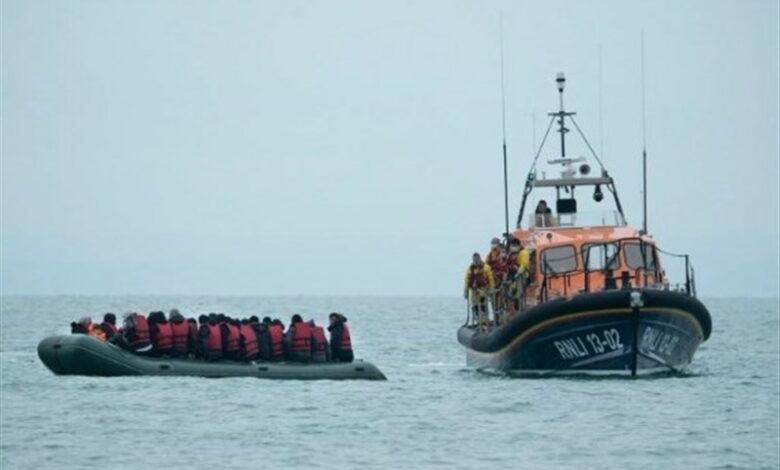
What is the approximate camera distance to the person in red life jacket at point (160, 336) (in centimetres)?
3709

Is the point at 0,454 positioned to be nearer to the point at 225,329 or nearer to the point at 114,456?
the point at 114,456

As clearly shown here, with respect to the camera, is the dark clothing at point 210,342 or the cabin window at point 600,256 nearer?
the dark clothing at point 210,342

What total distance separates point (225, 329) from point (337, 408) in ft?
15.1

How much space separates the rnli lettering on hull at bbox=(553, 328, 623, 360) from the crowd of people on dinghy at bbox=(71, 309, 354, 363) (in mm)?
3899

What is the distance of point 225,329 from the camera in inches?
1468

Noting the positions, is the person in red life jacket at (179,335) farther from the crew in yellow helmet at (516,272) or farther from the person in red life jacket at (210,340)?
the crew in yellow helmet at (516,272)

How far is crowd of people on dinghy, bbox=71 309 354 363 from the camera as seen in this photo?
3719 cm

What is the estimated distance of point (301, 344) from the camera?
3747 centimetres

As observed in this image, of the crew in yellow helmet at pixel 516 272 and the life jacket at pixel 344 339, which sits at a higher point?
the crew in yellow helmet at pixel 516 272

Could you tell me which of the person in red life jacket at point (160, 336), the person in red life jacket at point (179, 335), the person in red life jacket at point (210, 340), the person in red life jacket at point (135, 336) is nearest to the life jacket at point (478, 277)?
the person in red life jacket at point (210, 340)

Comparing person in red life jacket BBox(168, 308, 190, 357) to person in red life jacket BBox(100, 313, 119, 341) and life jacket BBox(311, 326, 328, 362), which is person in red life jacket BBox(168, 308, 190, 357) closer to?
person in red life jacket BBox(100, 313, 119, 341)

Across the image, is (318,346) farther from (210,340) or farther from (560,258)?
(560,258)

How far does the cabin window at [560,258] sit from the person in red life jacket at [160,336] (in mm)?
6623

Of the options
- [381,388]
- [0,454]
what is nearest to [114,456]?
[0,454]
